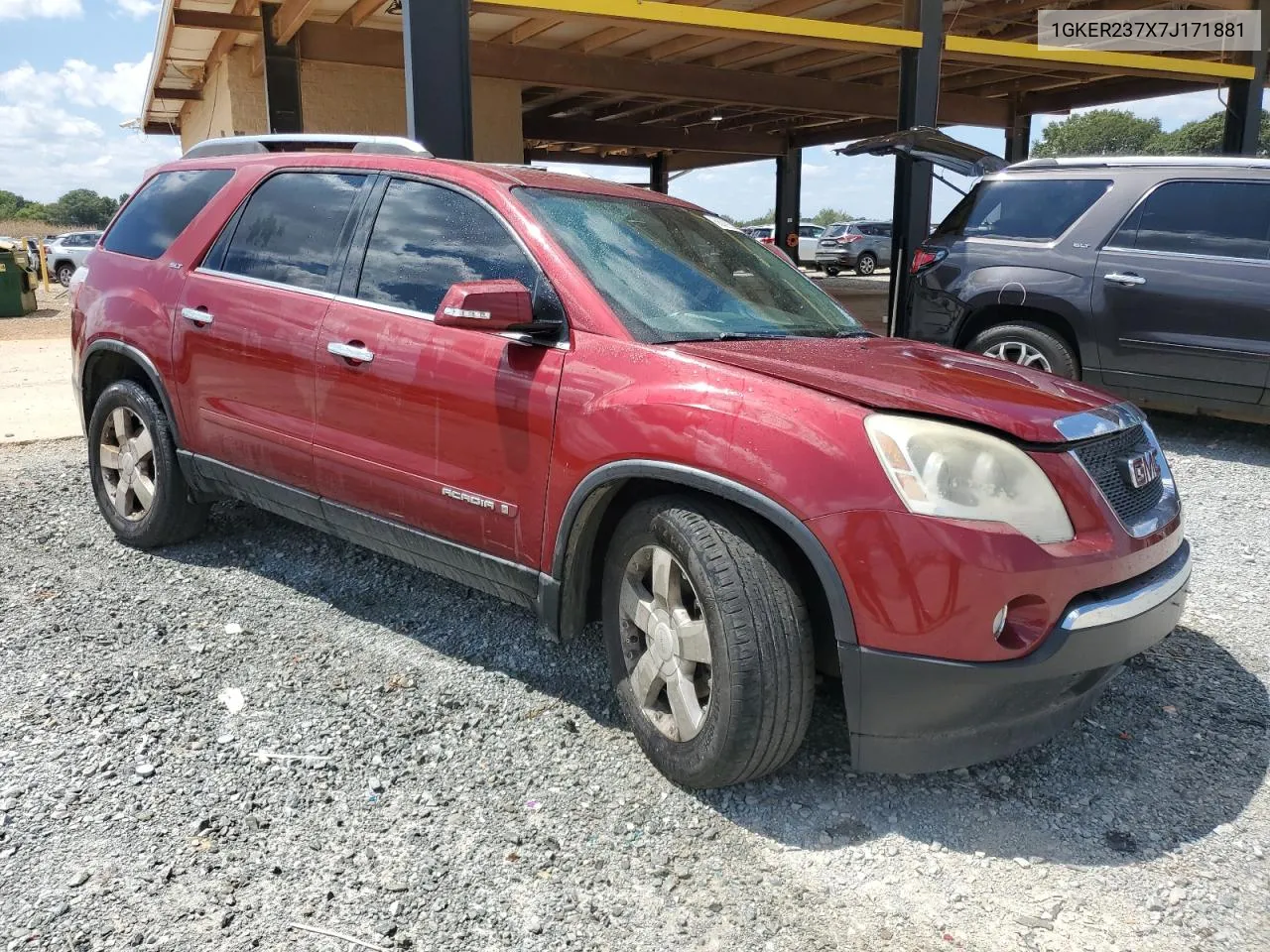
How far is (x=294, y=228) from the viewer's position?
12.6 ft

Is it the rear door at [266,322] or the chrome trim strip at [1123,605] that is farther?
the rear door at [266,322]

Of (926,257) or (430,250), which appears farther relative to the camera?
(926,257)

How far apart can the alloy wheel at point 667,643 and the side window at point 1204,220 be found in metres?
5.28

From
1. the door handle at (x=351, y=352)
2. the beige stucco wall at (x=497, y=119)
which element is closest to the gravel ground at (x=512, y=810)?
the door handle at (x=351, y=352)

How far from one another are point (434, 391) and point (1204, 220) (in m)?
5.58

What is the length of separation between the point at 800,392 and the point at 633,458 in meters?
0.49

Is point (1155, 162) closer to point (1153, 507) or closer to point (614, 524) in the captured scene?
point (1153, 507)

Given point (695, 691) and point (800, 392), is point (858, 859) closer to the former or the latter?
point (695, 691)

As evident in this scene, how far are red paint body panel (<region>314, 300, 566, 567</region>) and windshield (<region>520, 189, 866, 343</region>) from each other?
33 centimetres

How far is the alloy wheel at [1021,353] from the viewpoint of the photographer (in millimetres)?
6805

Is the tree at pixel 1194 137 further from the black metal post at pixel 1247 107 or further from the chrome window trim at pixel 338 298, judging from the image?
the chrome window trim at pixel 338 298

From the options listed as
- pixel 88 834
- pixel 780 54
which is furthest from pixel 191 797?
pixel 780 54

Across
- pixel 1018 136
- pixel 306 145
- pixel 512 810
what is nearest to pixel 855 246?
pixel 1018 136

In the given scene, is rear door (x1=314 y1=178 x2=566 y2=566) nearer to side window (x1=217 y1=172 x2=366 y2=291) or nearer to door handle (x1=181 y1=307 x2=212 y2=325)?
side window (x1=217 y1=172 x2=366 y2=291)
